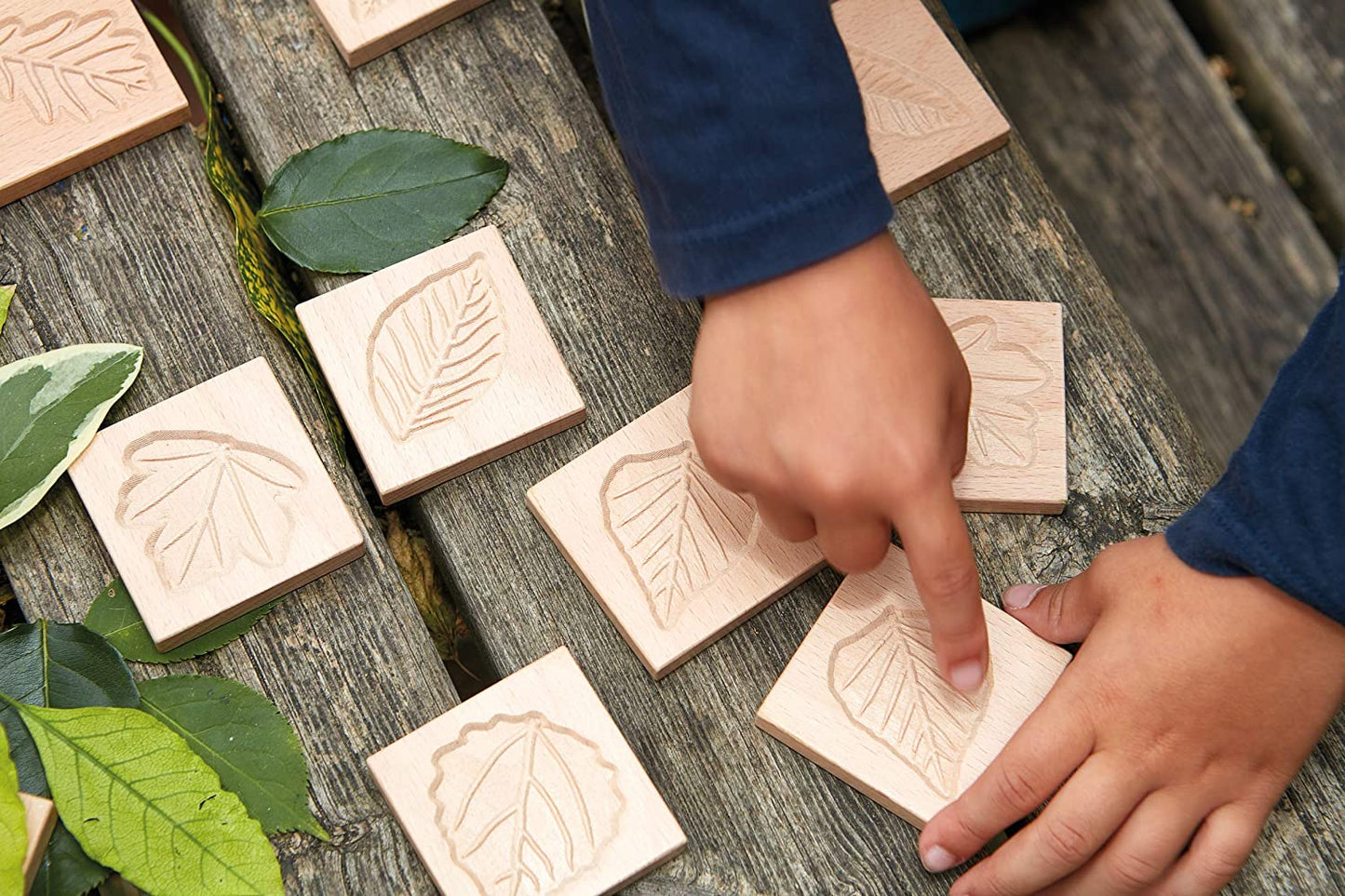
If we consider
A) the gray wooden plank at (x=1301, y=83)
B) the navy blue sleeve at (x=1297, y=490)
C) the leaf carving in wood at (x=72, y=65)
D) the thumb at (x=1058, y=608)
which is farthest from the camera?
the gray wooden plank at (x=1301, y=83)

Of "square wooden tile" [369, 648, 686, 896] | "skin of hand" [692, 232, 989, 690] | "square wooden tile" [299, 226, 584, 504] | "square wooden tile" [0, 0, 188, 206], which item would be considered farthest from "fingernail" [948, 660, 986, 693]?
"square wooden tile" [0, 0, 188, 206]

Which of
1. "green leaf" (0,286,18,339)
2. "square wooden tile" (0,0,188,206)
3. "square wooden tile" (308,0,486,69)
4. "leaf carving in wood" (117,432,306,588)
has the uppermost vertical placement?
"square wooden tile" (0,0,188,206)

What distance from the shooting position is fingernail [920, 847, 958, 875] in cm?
75

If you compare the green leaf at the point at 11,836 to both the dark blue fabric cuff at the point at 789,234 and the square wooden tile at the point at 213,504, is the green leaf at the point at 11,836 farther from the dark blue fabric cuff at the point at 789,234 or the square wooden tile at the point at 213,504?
the dark blue fabric cuff at the point at 789,234

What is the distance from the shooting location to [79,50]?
91 centimetres

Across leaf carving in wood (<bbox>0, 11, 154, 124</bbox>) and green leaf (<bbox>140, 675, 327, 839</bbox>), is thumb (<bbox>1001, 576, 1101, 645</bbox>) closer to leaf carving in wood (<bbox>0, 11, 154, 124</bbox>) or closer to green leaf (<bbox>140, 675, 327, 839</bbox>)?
green leaf (<bbox>140, 675, 327, 839</bbox>)

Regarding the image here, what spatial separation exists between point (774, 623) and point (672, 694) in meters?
0.09

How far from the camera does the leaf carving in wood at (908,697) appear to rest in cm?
78

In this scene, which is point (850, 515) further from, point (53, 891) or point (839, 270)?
point (53, 891)

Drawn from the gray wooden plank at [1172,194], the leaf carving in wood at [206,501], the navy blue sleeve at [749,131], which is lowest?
the gray wooden plank at [1172,194]

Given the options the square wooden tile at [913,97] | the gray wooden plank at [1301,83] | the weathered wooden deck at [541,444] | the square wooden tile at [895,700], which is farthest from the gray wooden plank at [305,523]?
the gray wooden plank at [1301,83]

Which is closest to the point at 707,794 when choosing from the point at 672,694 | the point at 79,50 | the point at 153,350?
the point at 672,694

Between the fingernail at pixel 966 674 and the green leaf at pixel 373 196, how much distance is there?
514mm

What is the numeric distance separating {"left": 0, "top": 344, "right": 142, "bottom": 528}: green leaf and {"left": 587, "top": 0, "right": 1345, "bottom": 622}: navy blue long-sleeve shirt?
0.44 meters
